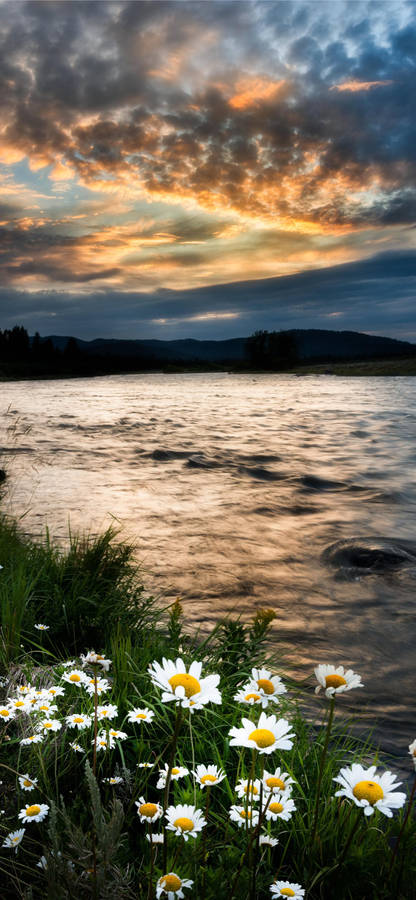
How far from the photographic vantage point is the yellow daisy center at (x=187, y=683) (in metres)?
1.45

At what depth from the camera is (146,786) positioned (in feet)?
8.16

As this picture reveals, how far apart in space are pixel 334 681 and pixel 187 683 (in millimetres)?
444

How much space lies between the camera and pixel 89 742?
8.83 feet

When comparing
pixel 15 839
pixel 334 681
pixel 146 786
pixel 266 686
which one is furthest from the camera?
pixel 146 786

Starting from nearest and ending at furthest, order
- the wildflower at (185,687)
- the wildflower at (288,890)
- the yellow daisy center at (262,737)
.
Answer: the wildflower at (185,687), the yellow daisy center at (262,737), the wildflower at (288,890)

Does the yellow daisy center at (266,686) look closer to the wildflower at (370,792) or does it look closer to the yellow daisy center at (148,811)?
the wildflower at (370,792)

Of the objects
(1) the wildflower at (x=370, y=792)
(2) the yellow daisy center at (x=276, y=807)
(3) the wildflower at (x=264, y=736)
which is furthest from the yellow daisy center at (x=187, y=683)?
(2) the yellow daisy center at (x=276, y=807)

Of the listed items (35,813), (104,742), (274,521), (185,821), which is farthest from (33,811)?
(274,521)

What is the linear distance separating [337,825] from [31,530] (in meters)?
6.47

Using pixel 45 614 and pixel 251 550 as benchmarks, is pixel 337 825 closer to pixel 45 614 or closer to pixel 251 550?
pixel 45 614

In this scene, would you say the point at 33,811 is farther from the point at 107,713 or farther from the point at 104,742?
the point at 107,713

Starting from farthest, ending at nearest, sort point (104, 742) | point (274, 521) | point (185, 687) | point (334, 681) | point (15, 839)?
point (274, 521), point (104, 742), point (15, 839), point (334, 681), point (185, 687)

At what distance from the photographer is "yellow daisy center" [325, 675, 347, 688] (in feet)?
5.19

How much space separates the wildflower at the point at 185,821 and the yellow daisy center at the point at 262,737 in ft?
1.24
